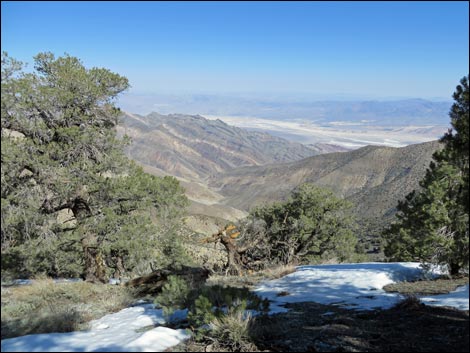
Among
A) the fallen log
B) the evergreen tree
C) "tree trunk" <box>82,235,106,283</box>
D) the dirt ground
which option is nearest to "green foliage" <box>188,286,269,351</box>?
the dirt ground

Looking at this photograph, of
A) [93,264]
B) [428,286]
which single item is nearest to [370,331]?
[428,286]

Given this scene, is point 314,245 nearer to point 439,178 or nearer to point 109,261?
point 439,178

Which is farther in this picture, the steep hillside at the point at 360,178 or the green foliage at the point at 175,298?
the steep hillside at the point at 360,178

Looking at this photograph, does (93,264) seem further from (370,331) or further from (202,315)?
(370,331)

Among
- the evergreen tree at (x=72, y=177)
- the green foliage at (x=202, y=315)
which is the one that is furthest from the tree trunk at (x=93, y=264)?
the green foliage at (x=202, y=315)

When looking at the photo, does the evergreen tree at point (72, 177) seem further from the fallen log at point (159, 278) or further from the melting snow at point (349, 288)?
the melting snow at point (349, 288)

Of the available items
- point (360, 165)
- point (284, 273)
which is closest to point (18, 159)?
point (284, 273)
